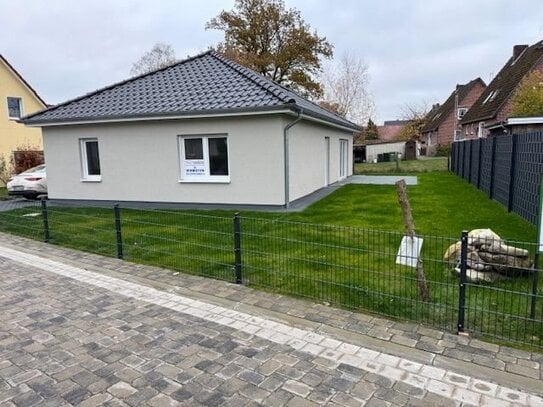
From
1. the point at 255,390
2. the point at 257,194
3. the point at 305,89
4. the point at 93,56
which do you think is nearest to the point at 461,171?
the point at 257,194

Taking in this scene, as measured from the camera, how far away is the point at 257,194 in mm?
11859

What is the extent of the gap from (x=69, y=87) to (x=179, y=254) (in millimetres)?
33862

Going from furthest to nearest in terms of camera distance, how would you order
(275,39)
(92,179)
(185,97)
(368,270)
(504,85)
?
1. (275,39)
2. (504,85)
3. (92,179)
4. (185,97)
5. (368,270)

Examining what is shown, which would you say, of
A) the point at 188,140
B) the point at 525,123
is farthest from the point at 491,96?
the point at 188,140

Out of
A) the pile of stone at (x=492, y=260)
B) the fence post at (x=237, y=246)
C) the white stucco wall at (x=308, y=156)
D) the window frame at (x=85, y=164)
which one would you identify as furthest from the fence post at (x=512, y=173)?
the window frame at (x=85, y=164)

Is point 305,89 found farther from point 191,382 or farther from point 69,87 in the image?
point 191,382

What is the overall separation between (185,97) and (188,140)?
1.34 metres

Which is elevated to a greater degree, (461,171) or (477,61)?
(477,61)

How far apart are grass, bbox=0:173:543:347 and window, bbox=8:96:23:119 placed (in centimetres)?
1447

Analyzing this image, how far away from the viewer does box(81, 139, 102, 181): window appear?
1405cm

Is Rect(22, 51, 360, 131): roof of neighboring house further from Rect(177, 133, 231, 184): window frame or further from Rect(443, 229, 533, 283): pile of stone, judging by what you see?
Rect(443, 229, 533, 283): pile of stone

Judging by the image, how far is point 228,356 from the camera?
3834 mm

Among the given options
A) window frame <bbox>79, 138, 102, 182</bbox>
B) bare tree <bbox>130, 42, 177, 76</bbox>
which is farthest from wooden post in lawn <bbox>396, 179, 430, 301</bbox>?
bare tree <bbox>130, 42, 177, 76</bbox>

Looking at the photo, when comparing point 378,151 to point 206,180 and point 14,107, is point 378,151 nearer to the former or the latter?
point 14,107
